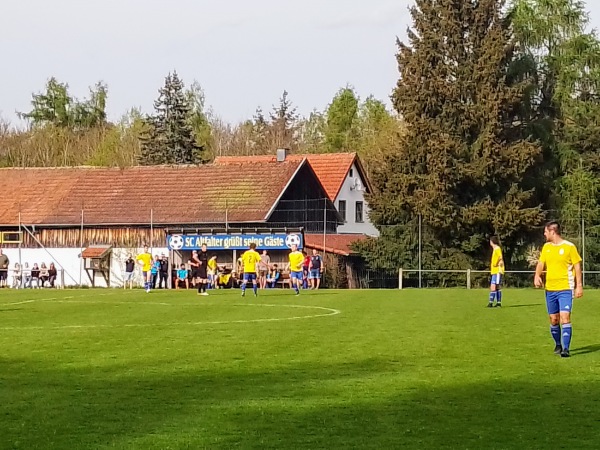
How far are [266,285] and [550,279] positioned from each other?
34.1 meters

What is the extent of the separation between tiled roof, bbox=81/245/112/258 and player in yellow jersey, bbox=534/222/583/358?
136 feet

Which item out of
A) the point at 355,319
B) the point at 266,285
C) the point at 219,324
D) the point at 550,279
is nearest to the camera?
the point at 550,279

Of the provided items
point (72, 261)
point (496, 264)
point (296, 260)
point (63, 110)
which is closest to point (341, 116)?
point (63, 110)

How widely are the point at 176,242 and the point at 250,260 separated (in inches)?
729

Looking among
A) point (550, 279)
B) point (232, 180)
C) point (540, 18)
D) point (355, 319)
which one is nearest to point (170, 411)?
point (550, 279)

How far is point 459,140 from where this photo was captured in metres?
55.0

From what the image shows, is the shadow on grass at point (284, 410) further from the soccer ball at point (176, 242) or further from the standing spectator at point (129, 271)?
the soccer ball at point (176, 242)

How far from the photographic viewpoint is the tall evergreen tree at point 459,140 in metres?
53.8

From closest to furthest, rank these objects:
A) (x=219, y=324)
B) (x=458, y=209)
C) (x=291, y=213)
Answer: (x=219, y=324), (x=458, y=209), (x=291, y=213)

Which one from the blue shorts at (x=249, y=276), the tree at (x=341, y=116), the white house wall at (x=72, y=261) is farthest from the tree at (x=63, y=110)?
the blue shorts at (x=249, y=276)

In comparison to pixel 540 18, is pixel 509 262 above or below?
below

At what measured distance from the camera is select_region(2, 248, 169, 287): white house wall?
183 feet

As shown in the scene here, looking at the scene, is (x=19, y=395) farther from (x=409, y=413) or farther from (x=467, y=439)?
(x=467, y=439)

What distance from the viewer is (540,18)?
5938 centimetres
